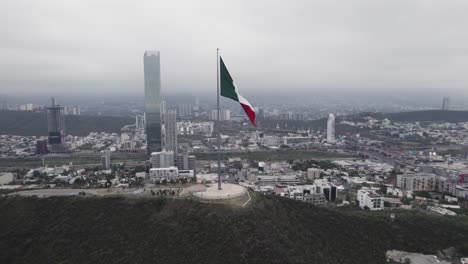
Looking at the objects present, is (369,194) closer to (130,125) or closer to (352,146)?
(352,146)

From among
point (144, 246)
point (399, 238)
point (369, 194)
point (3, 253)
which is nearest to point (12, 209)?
point (3, 253)

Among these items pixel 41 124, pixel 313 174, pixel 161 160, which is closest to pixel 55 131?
pixel 41 124

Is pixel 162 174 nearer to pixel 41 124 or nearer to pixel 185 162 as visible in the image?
pixel 185 162

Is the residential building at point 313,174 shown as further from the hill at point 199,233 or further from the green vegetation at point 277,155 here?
the hill at point 199,233

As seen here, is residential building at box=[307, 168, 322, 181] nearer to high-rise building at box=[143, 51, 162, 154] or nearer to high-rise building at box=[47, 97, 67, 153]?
high-rise building at box=[143, 51, 162, 154]

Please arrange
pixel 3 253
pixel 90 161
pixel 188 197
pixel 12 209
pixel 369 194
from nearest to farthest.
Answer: pixel 3 253 → pixel 188 197 → pixel 12 209 → pixel 369 194 → pixel 90 161

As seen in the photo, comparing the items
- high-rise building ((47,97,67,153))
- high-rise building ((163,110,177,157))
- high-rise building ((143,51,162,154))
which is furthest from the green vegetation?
high-rise building ((47,97,67,153))
